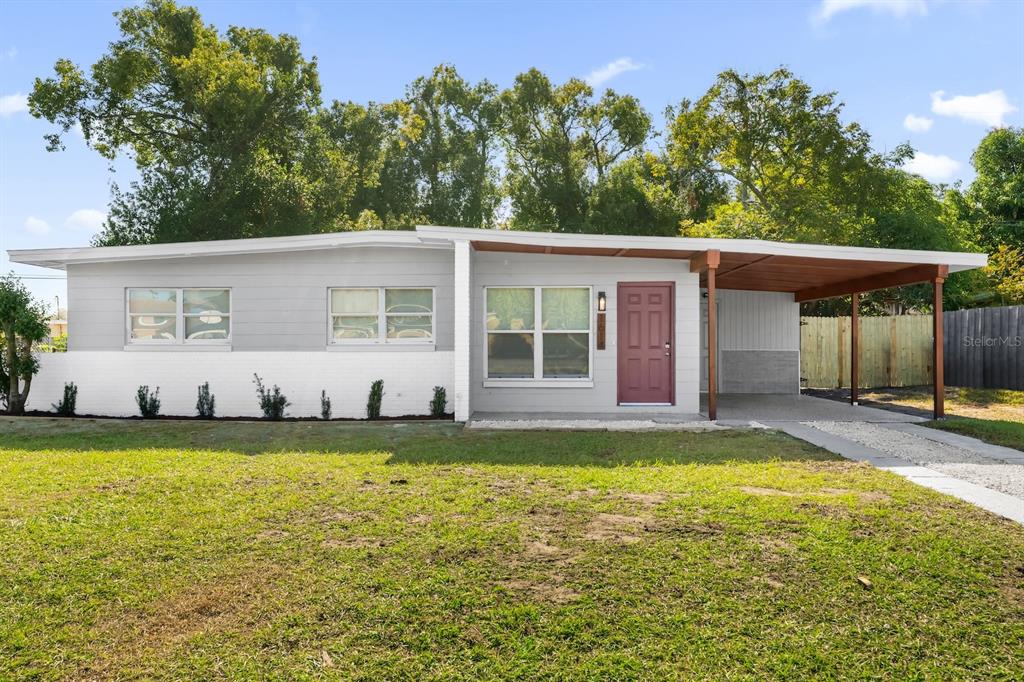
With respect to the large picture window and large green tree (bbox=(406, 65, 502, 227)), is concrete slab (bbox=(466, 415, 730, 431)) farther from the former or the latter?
large green tree (bbox=(406, 65, 502, 227))

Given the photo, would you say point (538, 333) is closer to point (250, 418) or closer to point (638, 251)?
point (638, 251)

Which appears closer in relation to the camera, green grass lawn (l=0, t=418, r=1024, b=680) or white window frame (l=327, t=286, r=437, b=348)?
green grass lawn (l=0, t=418, r=1024, b=680)

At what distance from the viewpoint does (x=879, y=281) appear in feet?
35.3

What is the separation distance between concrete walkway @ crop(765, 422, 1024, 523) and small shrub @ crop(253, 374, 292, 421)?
23.1 feet

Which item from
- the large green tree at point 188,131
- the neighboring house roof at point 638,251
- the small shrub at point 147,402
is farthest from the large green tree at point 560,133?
the small shrub at point 147,402

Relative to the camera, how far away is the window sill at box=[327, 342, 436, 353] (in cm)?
997

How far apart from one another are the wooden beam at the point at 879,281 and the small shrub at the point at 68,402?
32.0 ft

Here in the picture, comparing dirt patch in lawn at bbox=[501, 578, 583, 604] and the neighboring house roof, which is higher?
the neighboring house roof

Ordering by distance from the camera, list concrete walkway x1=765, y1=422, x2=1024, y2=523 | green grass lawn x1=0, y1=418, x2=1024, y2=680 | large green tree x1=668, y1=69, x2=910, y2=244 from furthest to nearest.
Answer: large green tree x1=668, y1=69, x2=910, y2=244 < concrete walkway x1=765, y1=422, x2=1024, y2=523 < green grass lawn x1=0, y1=418, x2=1024, y2=680

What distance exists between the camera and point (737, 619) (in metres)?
3.02

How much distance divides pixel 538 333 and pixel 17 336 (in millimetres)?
8153

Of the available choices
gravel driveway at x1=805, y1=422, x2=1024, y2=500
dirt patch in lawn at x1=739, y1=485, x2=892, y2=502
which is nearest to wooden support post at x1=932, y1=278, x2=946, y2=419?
gravel driveway at x1=805, y1=422, x2=1024, y2=500

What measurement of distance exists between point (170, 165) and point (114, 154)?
236 cm

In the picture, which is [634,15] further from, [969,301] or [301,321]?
[969,301]
